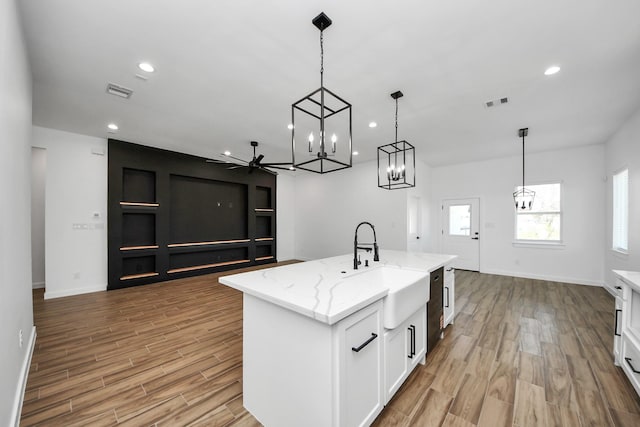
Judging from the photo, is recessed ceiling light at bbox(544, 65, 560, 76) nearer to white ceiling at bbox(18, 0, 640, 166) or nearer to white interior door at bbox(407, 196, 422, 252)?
white ceiling at bbox(18, 0, 640, 166)

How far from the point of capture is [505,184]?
6035 millimetres

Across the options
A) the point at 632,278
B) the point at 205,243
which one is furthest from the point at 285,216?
the point at 632,278

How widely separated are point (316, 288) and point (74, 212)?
16.9ft

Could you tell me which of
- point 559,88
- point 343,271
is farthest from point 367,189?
point 343,271

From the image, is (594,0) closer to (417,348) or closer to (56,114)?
(417,348)

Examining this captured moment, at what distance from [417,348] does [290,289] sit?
53.9 inches

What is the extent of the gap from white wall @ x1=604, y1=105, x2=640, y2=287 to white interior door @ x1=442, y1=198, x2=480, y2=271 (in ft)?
7.14

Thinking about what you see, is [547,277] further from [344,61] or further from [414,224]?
[344,61]

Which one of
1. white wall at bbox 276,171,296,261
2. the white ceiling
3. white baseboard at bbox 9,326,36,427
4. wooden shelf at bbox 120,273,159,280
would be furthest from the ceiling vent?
wooden shelf at bbox 120,273,159,280

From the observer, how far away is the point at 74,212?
4516mm

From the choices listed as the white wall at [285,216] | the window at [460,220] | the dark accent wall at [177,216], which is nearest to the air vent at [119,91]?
the dark accent wall at [177,216]

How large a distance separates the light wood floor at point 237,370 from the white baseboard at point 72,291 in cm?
47

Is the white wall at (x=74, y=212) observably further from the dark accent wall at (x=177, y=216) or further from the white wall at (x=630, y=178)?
the white wall at (x=630, y=178)

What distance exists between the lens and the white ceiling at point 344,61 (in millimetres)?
1865
